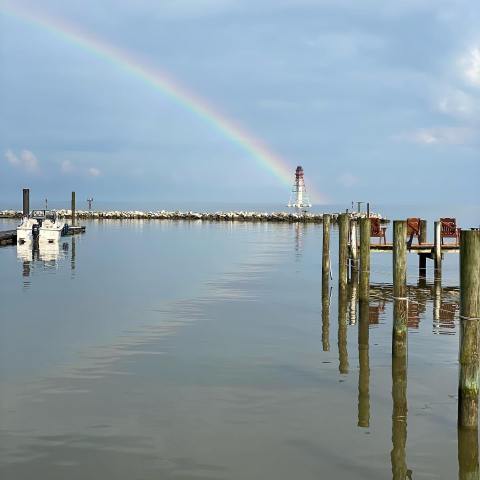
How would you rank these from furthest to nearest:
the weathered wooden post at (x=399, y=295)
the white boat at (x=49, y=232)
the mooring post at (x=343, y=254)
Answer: the white boat at (x=49, y=232)
the mooring post at (x=343, y=254)
the weathered wooden post at (x=399, y=295)

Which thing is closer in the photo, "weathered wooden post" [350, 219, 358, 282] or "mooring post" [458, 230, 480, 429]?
"mooring post" [458, 230, 480, 429]

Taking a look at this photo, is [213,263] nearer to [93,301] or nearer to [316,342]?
[93,301]

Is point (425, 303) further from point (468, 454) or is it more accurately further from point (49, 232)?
point (49, 232)

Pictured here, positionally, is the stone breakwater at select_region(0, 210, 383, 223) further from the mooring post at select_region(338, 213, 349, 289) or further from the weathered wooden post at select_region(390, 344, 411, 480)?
the weathered wooden post at select_region(390, 344, 411, 480)

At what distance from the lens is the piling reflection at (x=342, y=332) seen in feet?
51.4

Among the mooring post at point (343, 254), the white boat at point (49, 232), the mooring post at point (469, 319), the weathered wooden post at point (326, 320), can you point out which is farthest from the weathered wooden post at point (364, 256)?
the white boat at point (49, 232)

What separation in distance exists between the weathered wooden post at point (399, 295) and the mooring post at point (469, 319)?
14.8 ft

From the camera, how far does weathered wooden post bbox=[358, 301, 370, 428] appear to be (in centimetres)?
1195

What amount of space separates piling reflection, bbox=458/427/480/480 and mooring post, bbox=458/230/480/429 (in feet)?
1.12

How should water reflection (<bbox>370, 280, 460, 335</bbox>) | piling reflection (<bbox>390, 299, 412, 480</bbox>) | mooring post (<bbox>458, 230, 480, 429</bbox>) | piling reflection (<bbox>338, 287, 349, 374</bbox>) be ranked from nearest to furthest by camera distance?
piling reflection (<bbox>390, 299, 412, 480</bbox>)
mooring post (<bbox>458, 230, 480, 429</bbox>)
piling reflection (<bbox>338, 287, 349, 374</bbox>)
water reflection (<bbox>370, 280, 460, 335</bbox>)

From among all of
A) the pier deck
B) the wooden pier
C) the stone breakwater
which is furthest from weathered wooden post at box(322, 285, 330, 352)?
the stone breakwater

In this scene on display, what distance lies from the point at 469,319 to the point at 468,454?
77.1 inches

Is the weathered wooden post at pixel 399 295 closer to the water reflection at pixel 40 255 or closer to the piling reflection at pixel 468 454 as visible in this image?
the piling reflection at pixel 468 454

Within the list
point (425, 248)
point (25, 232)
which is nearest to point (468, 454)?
point (425, 248)
